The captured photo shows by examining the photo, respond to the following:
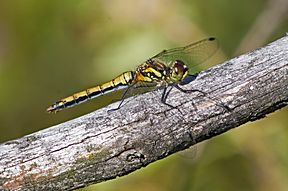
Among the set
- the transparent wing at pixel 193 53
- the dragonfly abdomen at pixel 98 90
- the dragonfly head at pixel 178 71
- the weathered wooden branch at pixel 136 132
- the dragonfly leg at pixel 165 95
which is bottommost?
the weathered wooden branch at pixel 136 132

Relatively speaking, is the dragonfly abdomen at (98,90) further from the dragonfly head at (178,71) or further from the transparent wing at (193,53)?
the dragonfly head at (178,71)

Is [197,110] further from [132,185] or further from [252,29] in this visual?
[252,29]

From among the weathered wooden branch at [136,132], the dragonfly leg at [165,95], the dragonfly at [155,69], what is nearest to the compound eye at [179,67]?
the dragonfly at [155,69]

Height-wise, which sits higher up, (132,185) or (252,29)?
(252,29)

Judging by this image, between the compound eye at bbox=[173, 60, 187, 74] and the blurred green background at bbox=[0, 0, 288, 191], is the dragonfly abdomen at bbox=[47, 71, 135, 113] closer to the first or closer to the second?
the blurred green background at bbox=[0, 0, 288, 191]

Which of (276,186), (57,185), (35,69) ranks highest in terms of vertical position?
(35,69)

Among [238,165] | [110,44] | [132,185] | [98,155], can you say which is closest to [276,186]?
[238,165]

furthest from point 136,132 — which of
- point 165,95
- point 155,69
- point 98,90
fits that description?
point 98,90
